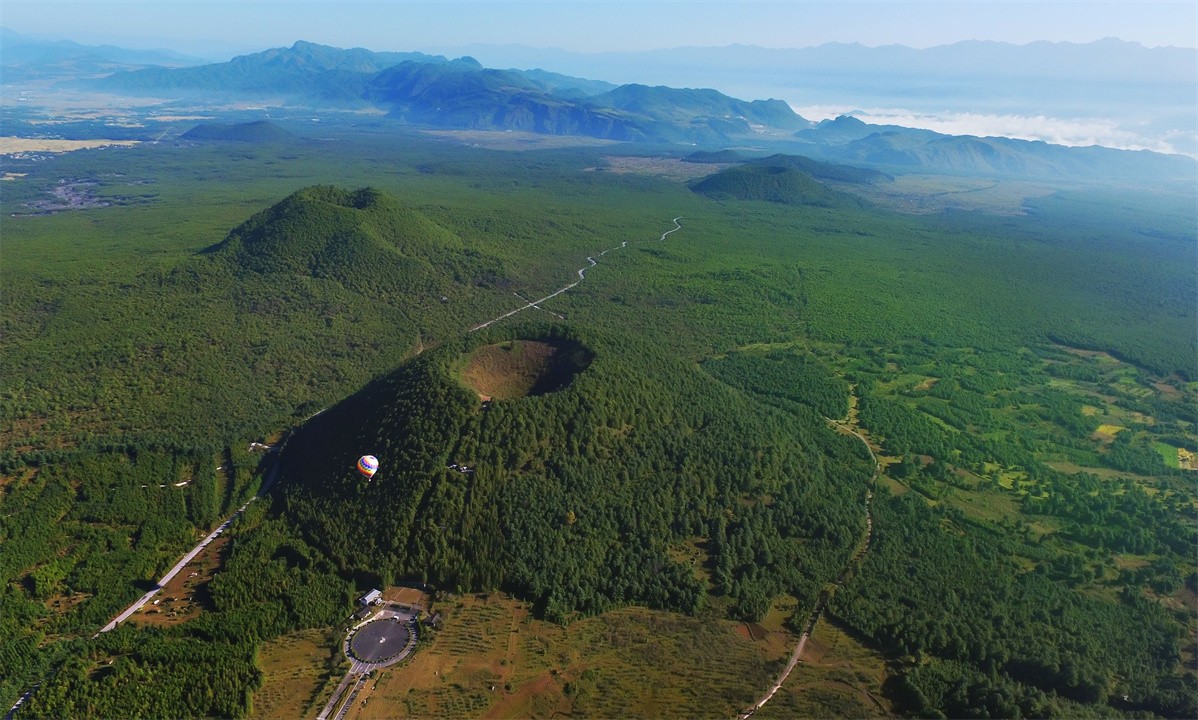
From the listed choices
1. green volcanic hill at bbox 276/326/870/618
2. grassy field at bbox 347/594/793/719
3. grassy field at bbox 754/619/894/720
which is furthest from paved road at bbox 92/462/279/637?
grassy field at bbox 754/619/894/720

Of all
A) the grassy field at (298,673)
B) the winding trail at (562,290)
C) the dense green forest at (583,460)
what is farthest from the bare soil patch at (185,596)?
the winding trail at (562,290)

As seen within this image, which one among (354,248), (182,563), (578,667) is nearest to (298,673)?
(182,563)

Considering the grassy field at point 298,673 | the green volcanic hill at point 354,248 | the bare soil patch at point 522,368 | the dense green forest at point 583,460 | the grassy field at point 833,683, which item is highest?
the green volcanic hill at point 354,248

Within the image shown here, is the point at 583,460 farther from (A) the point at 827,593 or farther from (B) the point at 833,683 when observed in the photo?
(B) the point at 833,683

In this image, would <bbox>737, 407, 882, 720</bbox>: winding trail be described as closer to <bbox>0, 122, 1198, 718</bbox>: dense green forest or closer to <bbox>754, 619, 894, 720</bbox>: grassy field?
<bbox>754, 619, 894, 720</bbox>: grassy field

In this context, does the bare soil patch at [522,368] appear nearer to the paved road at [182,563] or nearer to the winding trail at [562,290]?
the paved road at [182,563]

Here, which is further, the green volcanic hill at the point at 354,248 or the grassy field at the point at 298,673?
the green volcanic hill at the point at 354,248
